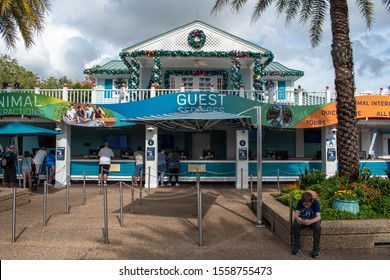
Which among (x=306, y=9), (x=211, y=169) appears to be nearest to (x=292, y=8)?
(x=306, y=9)

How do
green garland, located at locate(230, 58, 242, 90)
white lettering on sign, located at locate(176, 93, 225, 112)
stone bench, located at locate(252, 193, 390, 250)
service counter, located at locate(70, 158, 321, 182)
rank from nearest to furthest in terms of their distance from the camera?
stone bench, located at locate(252, 193, 390, 250) < white lettering on sign, located at locate(176, 93, 225, 112) < service counter, located at locate(70, 158, 321, 182) < green garland, located at locate(230, 58, 242, 90)

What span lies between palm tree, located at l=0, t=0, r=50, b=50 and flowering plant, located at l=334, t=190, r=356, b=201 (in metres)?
10.8

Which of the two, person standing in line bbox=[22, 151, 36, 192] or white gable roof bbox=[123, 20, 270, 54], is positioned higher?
white gable roof bbox=[123, 20, 270, 54]

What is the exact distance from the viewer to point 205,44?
17.0 metres

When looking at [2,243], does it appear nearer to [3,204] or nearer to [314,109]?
[3,204]

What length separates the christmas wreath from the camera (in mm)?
16797

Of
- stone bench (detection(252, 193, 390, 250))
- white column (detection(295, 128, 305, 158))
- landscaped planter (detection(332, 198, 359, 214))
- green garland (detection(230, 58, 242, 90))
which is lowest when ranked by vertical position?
stone bench (detection(252, 193, 390, 250))

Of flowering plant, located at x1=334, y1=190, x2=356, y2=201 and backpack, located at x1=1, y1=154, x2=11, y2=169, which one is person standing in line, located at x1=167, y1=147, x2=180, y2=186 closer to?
backpack, located at x1=1, y1=154, x2=11, y2=169

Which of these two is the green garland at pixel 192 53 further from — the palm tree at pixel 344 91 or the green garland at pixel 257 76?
the palm tree at pixel 344 91

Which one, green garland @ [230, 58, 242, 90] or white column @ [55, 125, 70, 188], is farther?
green garland @ [230, 58, 242, 90]

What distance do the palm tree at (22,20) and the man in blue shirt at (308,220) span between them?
10.3 metres

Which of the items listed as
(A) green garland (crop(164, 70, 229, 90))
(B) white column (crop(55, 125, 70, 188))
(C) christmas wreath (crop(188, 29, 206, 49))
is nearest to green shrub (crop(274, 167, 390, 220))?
(C) christmas wreath (crop(188, 29, 206, 49))

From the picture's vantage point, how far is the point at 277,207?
8.09 meters

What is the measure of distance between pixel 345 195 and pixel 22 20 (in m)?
11.7
